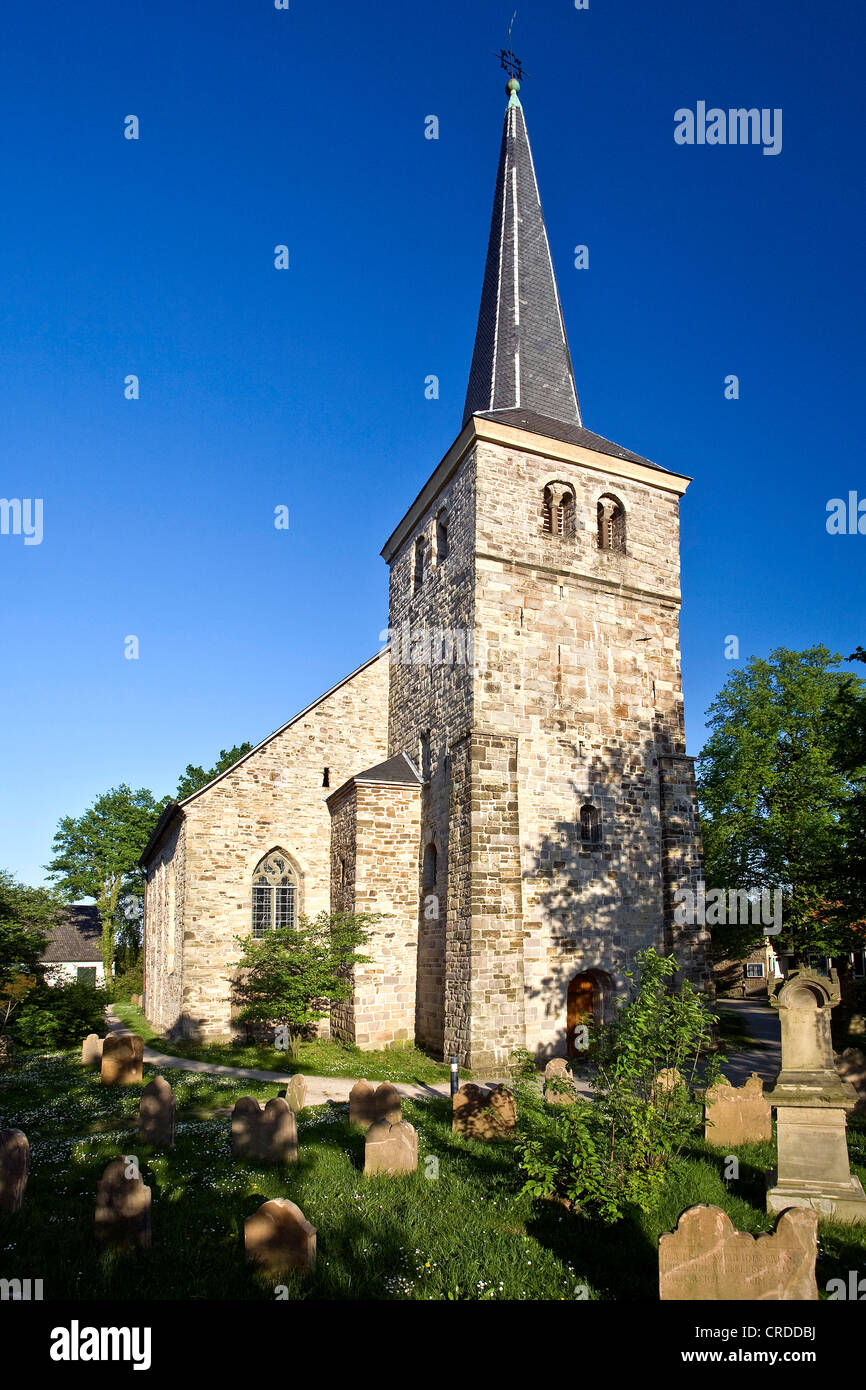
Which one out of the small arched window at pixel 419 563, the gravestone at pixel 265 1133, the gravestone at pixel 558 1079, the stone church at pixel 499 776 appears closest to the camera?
the gravestone at pixel 265 1133

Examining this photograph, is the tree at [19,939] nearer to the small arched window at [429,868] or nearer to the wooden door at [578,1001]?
the small arched window at [429,868]

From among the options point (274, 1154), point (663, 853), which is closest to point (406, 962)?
point (663, 853)

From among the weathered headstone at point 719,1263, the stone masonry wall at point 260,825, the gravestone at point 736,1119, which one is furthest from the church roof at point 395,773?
the weathered headstone at point 719,1263

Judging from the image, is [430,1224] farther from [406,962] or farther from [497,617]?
[497,617]

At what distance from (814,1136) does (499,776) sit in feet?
30.9

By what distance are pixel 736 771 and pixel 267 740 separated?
15.3m

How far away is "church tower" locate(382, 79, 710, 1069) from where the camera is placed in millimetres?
15859

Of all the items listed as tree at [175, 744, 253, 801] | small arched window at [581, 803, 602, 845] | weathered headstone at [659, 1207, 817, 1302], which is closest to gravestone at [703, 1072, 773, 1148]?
weathered headstone at [659, 1207, 817, 1302]

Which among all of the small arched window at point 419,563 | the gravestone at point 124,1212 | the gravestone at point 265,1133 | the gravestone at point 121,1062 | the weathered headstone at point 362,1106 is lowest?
the gravestone at point 121,1062

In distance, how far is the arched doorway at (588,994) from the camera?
656 inches

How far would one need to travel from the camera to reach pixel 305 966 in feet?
54.2

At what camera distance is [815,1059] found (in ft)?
25.5

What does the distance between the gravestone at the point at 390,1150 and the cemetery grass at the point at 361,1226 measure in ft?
0.54

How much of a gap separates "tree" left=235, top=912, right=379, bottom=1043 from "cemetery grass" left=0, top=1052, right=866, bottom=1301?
19.7 feet
